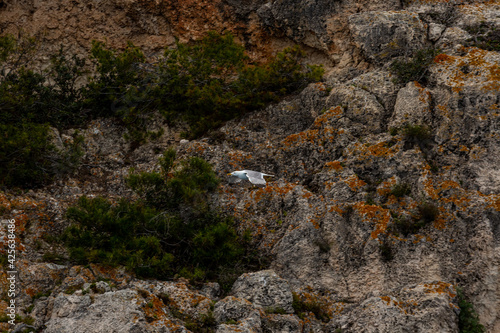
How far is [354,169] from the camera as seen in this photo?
8203mm

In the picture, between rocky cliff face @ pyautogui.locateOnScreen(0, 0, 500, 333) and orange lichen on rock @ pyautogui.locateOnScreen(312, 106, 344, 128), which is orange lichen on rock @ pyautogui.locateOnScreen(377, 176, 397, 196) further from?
orange lichen on rock @ pyautogui.locateOnScreen(312, 106, 344, 128)

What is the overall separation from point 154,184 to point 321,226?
3.02 m

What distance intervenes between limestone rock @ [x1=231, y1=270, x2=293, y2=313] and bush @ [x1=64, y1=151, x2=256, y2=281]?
0.61m

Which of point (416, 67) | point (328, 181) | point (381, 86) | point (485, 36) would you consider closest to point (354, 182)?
point (328, 181)

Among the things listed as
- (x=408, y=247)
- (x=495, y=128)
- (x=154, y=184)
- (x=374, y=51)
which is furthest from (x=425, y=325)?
(x=374, y=51)

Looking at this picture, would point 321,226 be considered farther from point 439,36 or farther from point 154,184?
point 439,36

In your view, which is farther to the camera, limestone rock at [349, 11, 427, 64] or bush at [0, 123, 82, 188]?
limestone rock at [349, 11, 427, 64]

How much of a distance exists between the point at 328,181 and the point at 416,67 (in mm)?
3132

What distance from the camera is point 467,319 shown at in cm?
623

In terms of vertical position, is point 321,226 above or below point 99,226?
below

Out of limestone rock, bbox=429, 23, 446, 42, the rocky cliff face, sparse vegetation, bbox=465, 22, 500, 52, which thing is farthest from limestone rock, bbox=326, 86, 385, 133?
sparse vegetation, bbox=465, 22, 500, 52

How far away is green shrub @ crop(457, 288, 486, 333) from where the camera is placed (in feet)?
20.3

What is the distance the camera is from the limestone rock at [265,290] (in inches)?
254

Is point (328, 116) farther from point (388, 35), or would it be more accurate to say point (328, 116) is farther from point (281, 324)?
point (281, 324)
